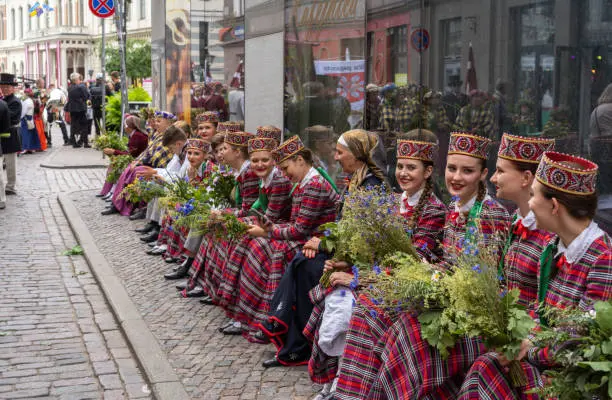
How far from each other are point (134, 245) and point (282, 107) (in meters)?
2.66

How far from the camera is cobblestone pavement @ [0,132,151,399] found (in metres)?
6.29

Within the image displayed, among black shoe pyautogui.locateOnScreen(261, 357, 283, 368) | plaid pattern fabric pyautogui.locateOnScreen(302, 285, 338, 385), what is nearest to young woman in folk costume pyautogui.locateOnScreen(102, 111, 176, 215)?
black shoe pyautogui.locateOnScreen(261, 357, 283, 368)

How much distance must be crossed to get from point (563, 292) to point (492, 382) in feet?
1.72

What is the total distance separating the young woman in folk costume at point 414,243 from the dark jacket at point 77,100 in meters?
22.6

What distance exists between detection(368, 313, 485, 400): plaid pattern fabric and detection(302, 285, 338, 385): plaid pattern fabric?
117cm

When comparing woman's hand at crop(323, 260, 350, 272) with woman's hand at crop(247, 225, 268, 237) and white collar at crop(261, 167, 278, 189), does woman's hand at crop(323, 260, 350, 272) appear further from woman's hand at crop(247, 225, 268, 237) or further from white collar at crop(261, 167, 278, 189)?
white collar at crop(261, 167, 278, 189)

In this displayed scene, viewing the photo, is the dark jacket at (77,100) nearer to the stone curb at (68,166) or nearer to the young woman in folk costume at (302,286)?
the stone curb at (68,166)

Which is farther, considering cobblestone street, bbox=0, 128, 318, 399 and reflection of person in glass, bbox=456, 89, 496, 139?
reflection of person in glass, bbox=456, 89, 496, 139

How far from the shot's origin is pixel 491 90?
6.91 metres

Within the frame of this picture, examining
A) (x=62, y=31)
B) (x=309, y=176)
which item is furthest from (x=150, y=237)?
(x=62, y=31)

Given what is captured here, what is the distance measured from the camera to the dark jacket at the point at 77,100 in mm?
27141

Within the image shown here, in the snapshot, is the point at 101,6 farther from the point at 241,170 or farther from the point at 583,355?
the point at 583,355

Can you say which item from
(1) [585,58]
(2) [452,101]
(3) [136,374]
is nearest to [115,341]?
(3) [136,374]

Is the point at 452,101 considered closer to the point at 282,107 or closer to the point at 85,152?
the point at 282,107
